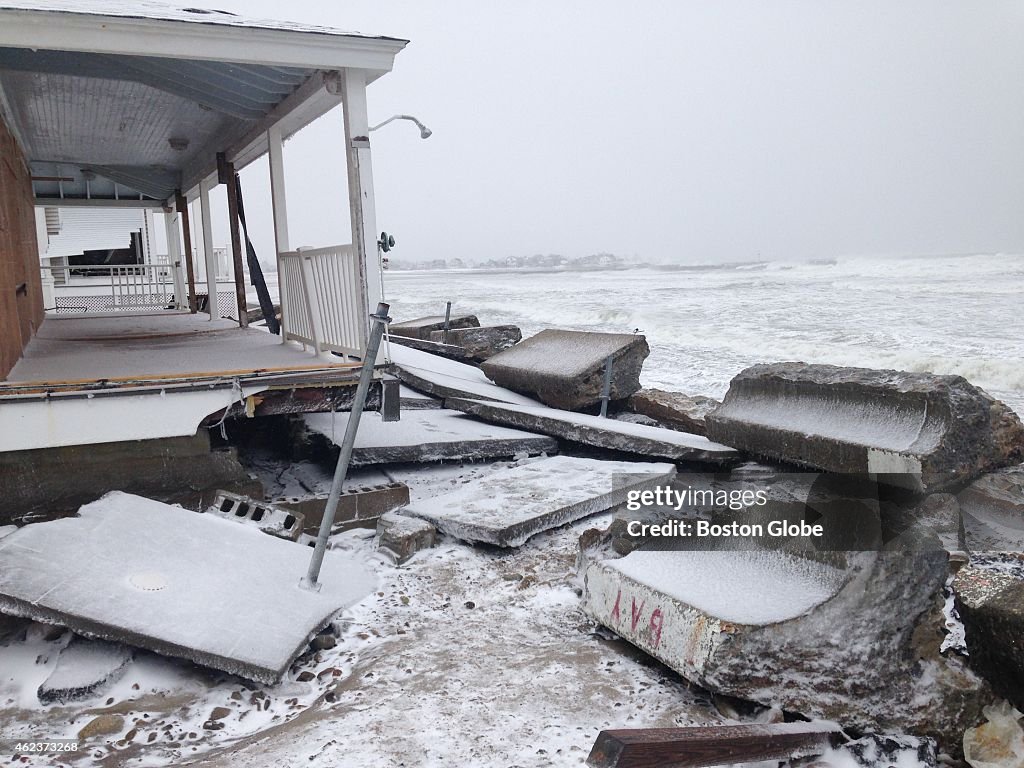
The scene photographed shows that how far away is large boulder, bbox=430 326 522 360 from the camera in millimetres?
11539

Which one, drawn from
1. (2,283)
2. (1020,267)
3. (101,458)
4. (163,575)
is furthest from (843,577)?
(1020,267)

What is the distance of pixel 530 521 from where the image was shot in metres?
4.85

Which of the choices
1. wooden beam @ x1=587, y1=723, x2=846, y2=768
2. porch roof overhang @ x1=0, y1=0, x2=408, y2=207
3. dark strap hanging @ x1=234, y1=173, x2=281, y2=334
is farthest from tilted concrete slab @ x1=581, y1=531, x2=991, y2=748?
dark strap hanging @ x1=234, y1=173, x2=281, y2=334

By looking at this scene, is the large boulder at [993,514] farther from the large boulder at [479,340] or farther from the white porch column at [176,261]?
the white porch column at [176,261]

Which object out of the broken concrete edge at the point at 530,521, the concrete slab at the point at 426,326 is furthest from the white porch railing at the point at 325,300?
the concrete slab at the point at 426,326

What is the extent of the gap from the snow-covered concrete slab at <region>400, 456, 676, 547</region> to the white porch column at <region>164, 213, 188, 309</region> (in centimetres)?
1077

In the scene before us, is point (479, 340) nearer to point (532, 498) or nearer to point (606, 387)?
point (606, 387)

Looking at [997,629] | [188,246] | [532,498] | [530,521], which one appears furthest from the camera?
[188,246]

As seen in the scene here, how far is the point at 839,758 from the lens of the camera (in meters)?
2.87

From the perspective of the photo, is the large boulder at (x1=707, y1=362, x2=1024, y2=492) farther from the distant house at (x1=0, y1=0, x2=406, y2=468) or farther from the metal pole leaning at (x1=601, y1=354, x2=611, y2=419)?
the distant house at (x1=0, y1=0, x2=406, y2=468)

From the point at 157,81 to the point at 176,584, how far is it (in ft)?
16.2

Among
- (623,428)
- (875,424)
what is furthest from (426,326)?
(875,424)

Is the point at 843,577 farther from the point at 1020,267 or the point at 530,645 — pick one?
the point at 1020,267

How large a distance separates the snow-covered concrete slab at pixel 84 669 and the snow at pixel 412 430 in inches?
115
